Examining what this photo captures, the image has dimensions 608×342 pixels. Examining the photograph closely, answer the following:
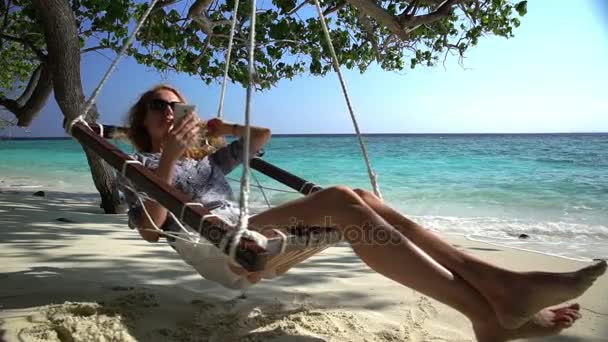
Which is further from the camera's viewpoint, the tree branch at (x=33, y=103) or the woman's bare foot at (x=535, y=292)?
the tree branch at (x=33, y=103)

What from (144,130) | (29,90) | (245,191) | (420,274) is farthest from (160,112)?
(29,90)

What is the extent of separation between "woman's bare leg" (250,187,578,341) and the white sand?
12.9 inches

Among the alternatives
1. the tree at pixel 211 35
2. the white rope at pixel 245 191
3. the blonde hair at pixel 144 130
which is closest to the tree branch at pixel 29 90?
the tree at pixel 211 35

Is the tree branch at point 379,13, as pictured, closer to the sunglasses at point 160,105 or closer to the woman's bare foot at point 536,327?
the sunglasses at point 160,105

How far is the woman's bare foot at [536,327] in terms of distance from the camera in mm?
1230

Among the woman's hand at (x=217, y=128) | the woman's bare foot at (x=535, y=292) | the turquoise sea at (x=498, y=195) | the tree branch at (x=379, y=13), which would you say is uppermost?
the tree branch at (x=379, y=13)

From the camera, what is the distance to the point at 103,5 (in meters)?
4.34

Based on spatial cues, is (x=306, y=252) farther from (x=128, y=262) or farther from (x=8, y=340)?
(x=128, y=262)

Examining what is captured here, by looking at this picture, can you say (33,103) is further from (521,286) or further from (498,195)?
(498,195)

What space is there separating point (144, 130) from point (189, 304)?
729 mm

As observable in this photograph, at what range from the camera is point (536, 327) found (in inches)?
49.7

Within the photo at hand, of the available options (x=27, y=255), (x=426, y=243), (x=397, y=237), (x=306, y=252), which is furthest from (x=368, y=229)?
(x=27, y=255)

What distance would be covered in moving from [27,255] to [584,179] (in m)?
9.25

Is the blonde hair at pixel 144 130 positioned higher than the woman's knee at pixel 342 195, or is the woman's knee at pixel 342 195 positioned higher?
the blonde hair at pixel 144 130
